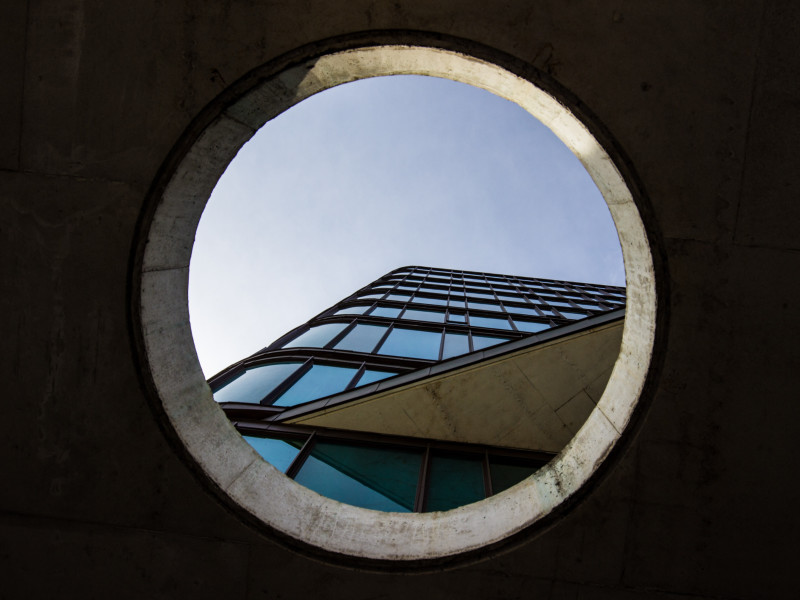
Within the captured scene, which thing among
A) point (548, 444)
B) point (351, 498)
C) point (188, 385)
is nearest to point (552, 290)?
point (548, 444)

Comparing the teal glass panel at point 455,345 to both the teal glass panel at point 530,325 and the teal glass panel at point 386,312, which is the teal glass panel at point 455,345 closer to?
the teal glass panel at point 386,312

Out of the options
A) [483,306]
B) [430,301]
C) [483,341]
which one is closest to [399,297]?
[430,301]

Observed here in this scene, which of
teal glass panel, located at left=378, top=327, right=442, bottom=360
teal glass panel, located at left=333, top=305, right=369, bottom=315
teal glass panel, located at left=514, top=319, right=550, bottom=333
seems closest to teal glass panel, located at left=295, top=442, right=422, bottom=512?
teal glass panel, located at left=378, top=327, right=442, bottom=360

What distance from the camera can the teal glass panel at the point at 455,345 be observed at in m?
12.1

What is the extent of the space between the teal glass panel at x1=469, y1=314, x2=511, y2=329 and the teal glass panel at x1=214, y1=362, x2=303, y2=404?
6939 mm

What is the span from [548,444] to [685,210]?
541cm

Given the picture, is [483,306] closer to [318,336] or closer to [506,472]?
[318,336]

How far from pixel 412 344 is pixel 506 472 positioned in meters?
5.95

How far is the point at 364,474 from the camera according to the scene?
697 centimetres

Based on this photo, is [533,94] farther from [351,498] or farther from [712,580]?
[351,498]

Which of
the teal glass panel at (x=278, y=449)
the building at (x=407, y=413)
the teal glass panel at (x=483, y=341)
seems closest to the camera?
the building at (x=407, y=413)

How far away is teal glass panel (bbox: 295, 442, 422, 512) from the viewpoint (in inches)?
251

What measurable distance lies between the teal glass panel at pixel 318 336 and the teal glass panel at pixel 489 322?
4.72 m

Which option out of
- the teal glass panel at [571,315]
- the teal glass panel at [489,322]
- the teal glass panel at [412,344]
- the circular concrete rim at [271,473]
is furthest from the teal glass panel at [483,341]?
the circular concrete rim at [271,473]
